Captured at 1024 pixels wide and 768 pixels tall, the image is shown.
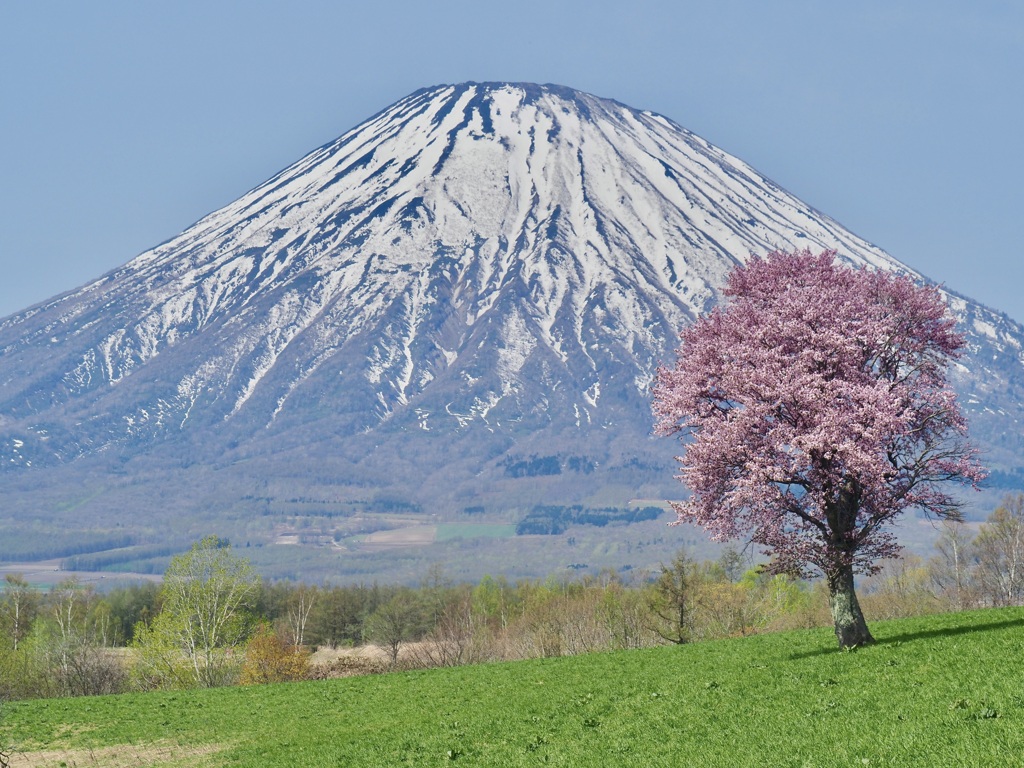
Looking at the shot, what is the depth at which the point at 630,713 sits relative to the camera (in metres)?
27.2

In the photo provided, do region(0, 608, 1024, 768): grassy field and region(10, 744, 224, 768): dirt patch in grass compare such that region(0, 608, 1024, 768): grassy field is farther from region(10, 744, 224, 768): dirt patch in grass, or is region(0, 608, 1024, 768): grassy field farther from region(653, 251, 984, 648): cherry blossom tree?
region(653, 251, 984, 648): cherry blossom tree

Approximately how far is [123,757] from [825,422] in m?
23.7

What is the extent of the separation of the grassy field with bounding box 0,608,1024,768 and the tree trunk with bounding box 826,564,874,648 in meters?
1.09

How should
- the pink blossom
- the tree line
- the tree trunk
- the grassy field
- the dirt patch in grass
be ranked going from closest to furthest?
the grassy field → the pink blossom → the dirt patch in grass → the tree trunk → the tree line

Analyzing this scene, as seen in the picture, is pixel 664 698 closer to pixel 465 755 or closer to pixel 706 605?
pixel 465 755

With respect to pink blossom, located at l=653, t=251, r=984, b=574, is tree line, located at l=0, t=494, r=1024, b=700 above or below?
below

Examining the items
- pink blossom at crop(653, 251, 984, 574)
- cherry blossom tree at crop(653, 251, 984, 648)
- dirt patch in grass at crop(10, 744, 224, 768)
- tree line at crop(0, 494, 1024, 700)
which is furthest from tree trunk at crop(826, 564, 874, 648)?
dirt patch in grass at crop(10, 744, 224, 768)

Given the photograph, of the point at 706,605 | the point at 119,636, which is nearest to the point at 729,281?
the point at 706,605

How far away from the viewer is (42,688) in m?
80.9

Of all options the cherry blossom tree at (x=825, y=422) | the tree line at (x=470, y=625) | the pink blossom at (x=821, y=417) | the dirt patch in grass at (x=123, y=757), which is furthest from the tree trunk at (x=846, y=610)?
the dirt patch in grass at (x=123, y=757)

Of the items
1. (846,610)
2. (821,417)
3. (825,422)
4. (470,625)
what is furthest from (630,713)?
(470,625)

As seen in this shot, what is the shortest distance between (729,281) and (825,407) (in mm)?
7243

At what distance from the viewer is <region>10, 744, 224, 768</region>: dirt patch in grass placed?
3158 cm

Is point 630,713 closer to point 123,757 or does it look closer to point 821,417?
point 821,417
